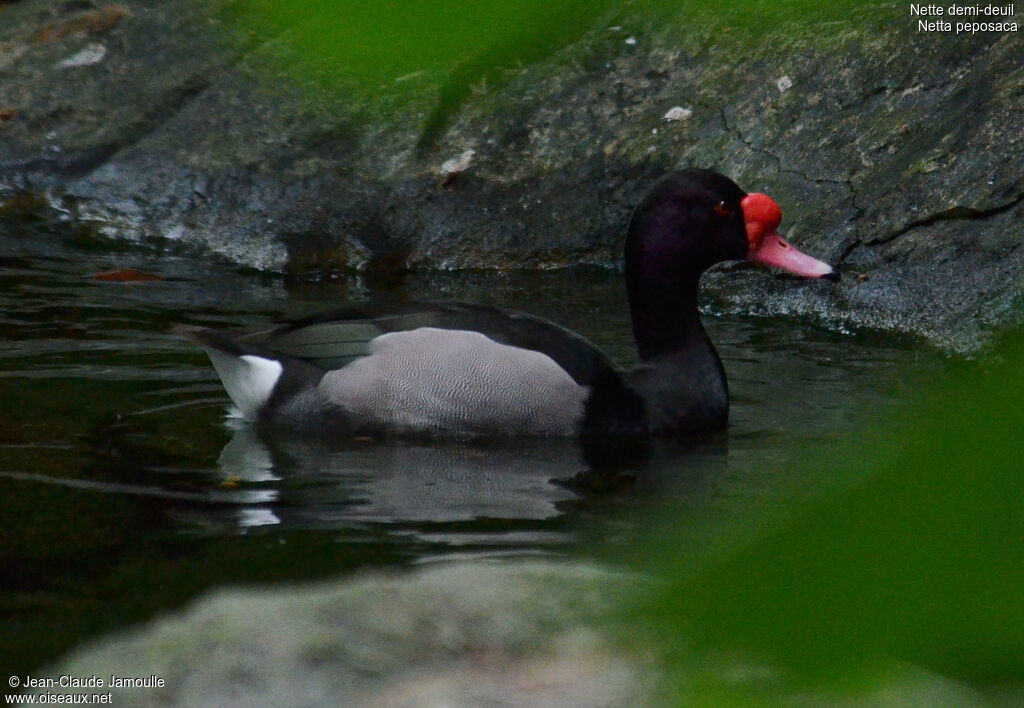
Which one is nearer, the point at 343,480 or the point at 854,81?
the point at 343,480

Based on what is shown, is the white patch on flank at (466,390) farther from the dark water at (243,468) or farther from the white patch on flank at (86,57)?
the white patch on flank at (86,57)

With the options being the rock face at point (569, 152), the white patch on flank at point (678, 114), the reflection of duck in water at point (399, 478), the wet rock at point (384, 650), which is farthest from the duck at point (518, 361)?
the wet rock at point (384, 650)

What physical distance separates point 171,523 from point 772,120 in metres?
4.28

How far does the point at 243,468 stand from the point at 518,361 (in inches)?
39.8

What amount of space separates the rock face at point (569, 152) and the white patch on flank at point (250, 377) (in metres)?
1.81

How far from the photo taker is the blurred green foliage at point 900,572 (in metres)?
0.45

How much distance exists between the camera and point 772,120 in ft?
22.5

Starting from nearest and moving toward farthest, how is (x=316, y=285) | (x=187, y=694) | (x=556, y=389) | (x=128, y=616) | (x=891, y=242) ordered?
(x=187, y=694), (x=128, y=616), (x=556, y=389), (x=891, y=242), (x=316, y=285)

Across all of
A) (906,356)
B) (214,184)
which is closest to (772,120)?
(906,356)

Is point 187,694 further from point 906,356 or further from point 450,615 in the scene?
point 906,356

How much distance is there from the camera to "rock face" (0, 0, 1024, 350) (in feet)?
20.1

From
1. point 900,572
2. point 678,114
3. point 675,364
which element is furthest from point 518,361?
point 900,572

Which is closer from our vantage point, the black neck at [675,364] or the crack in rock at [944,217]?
the black neck at [675,364]

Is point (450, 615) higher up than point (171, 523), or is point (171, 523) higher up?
point (450, 615)
